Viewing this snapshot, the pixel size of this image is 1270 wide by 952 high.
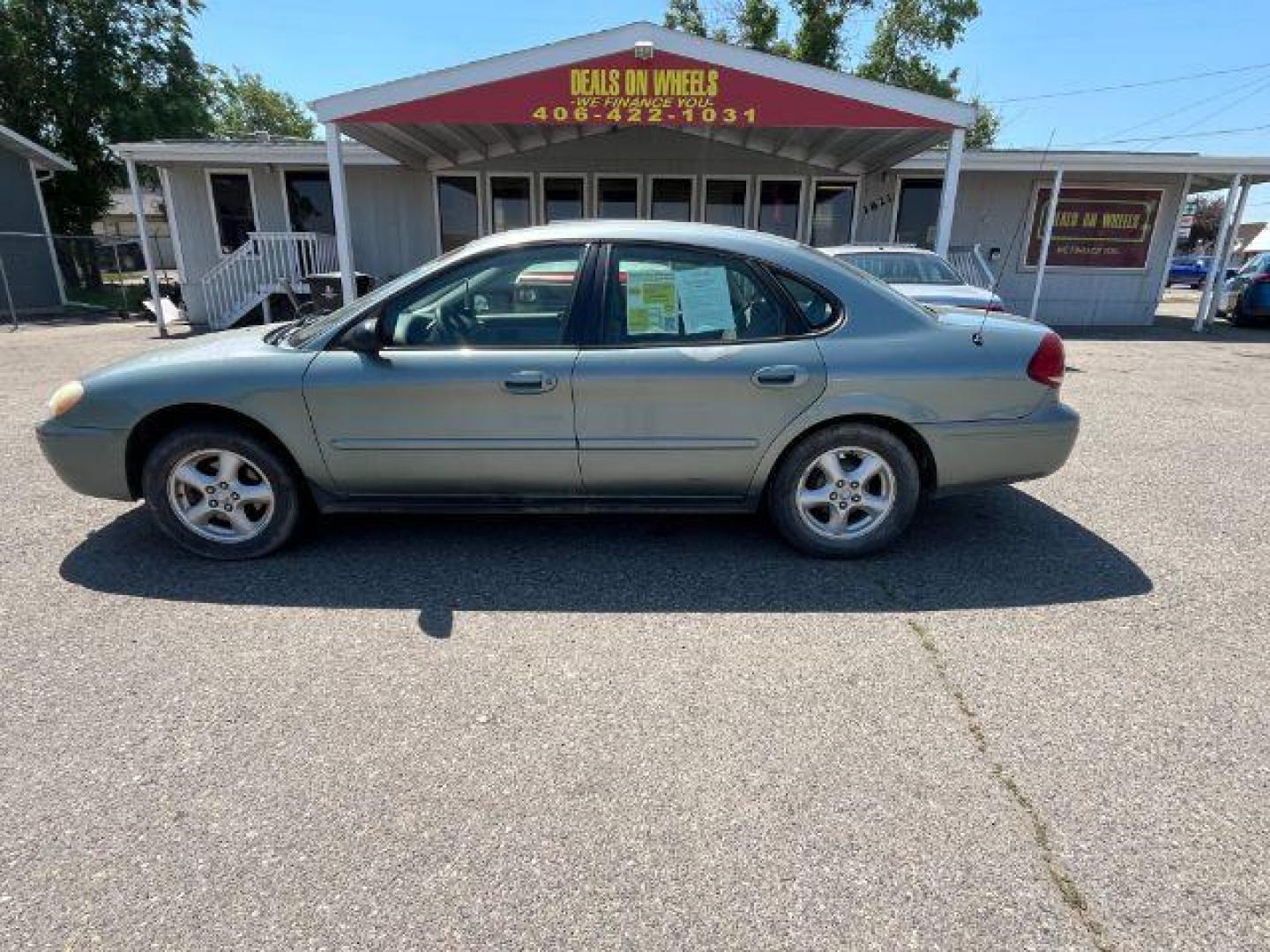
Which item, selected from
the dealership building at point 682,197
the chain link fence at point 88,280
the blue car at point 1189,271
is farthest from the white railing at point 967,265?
the blue car at point 1189,271

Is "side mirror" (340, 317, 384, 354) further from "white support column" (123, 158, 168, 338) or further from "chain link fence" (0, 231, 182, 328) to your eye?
"chain link fence" (0, 231, 182, 328)

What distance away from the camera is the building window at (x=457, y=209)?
14.2 m

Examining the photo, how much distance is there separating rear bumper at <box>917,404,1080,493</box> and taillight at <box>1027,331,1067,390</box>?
0.14m

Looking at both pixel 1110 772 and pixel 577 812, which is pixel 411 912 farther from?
pixel 1110 772

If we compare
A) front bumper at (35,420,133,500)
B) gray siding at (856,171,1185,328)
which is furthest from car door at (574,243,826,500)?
gray siding at (856,171,1185,328)

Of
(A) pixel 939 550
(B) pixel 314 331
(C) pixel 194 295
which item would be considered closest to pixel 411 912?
(B) pixel 314 331

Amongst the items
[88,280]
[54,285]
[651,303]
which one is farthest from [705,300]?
[88,280]

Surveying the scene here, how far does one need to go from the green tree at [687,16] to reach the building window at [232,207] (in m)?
25.9

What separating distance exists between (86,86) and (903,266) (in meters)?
27.5

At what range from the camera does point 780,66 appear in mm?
8836

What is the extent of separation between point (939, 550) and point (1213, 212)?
228ft

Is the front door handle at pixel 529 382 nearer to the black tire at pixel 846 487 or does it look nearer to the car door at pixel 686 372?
the car door at pixel 686 372

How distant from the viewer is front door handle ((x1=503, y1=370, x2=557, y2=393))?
11.1 feet

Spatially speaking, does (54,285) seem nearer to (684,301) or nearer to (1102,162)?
(684,301)
